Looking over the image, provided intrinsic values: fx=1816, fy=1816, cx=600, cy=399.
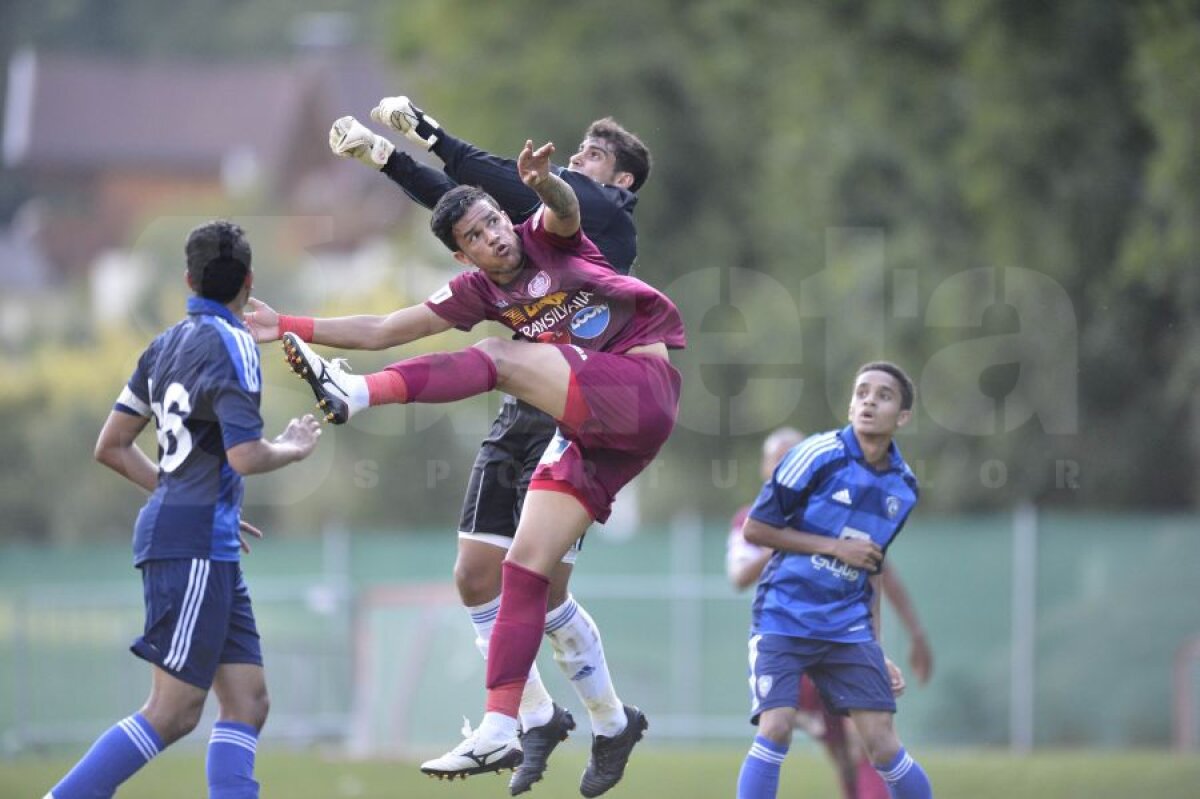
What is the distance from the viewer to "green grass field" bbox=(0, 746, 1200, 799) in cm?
1198

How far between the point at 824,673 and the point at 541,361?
7.26ft

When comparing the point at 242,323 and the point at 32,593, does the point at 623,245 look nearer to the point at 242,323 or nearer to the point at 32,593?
the point at 242,323

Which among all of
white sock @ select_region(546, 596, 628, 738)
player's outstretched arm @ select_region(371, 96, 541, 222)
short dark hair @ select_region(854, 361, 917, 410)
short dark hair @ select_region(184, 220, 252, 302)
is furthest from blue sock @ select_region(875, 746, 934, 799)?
short dark hair @ select_region(184, 220, 252, 302)

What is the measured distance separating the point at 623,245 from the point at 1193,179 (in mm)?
12527

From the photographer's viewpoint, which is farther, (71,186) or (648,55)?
(71,186)

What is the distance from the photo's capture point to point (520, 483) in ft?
26.3

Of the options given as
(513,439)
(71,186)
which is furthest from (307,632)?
(71,186)

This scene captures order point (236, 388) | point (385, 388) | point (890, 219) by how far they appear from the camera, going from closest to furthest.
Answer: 1. point (236, 388)
2. point (385, 388)
3. point (890, 219)

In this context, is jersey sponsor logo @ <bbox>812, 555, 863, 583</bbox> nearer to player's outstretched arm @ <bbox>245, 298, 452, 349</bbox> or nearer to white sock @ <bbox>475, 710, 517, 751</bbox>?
white sock @ <bbox>475, 710, 517, 751</bbox>

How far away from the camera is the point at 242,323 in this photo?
706 centimetres

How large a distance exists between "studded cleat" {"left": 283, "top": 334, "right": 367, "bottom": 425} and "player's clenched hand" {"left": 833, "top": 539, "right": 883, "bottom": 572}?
8.27 ft

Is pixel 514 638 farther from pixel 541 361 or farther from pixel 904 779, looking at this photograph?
pixel 904 779

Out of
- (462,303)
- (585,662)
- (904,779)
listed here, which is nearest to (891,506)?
(904,779)

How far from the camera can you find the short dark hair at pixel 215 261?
698 cm
